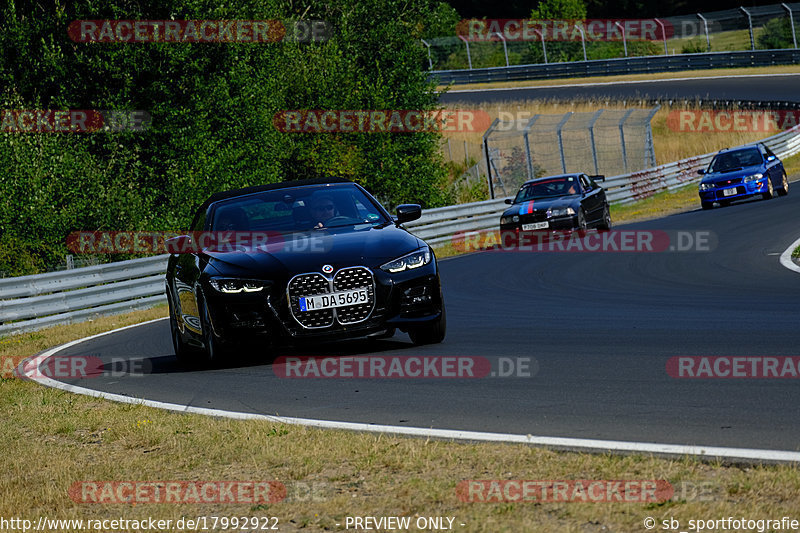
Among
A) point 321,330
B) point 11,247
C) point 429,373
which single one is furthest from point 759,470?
point 11,247

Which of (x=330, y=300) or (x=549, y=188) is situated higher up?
(x=330, y=300)

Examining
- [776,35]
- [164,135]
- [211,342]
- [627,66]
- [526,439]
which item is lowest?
[526,439]

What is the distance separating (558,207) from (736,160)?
739 cm

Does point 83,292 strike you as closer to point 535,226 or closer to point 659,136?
point 535,226

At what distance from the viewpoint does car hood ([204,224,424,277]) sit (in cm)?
888

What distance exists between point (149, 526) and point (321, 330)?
417 centimetres

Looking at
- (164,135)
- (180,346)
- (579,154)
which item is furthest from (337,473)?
(579,154)

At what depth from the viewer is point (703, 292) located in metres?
12.9

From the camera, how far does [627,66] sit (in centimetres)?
5969

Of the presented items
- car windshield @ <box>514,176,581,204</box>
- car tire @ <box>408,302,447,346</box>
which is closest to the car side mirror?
car tire @ <box>408,302,447,346</box>

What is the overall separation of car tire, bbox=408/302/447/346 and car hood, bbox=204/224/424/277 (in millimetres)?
765
